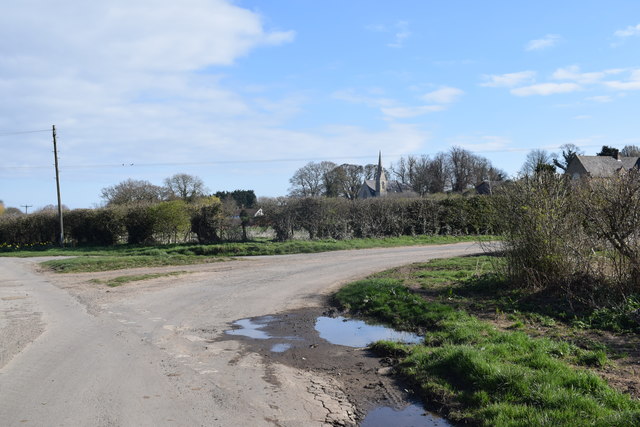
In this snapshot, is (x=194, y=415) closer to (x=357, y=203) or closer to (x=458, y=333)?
(x=458, y=333)

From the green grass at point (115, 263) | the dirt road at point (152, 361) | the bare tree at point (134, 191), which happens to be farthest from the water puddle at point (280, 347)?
the bare tree at point (134, 191)

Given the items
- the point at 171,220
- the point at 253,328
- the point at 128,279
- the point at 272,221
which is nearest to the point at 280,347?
the point at 253,328

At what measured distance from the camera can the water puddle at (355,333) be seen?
8984 millimetres

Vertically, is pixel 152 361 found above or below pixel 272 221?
below

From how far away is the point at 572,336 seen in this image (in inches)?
313

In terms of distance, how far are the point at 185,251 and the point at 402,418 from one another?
22621mm

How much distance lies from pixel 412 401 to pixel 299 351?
2.73m

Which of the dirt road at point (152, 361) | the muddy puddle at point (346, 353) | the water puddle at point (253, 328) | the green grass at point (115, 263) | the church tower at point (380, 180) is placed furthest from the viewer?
the church tower at point (380, 180)

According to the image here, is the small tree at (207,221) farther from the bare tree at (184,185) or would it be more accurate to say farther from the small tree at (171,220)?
the bare tree at (184,185)

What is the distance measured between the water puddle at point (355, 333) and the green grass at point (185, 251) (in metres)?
11.0

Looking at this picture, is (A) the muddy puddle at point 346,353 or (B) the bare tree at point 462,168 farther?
(B) the bare tree at point 462,168

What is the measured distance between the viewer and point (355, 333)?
973 centimetres

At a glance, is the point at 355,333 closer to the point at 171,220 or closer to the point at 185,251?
the point at 185,251

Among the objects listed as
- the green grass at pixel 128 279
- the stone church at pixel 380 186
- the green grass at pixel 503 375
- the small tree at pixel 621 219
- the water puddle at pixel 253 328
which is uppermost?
the stone church at pixel 380 186
